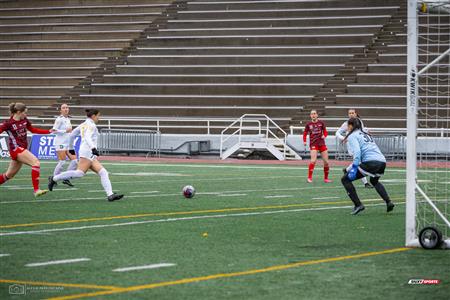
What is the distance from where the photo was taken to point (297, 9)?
46250 millimetres

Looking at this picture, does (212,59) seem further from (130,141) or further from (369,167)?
(369,167)

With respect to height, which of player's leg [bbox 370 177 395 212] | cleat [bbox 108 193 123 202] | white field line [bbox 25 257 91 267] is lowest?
white field line [bbox 25 257 91 267]

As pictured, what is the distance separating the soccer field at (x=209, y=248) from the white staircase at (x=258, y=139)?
1700cm

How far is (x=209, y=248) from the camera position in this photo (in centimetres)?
1116

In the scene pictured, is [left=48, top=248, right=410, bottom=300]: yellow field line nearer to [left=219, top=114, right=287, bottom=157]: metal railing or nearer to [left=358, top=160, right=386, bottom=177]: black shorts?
[left=358, top=160, right=386, bottom=177]: black shorts

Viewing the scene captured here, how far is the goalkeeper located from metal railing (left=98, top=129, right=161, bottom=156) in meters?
24.0

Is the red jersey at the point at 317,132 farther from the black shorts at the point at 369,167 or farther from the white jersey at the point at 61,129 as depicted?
the black shorts at the point at 369,167

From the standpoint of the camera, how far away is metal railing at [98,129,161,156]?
130 feet

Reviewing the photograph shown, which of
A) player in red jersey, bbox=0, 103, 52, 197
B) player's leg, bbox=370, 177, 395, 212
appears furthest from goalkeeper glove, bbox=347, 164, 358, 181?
player in red jersey, bbox=0, 103, 52, 197

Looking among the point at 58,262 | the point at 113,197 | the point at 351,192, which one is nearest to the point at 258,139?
the point at 113,197

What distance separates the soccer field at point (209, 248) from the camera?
28.2 feet

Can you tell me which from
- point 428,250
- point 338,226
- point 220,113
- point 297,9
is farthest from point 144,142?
point 428,250

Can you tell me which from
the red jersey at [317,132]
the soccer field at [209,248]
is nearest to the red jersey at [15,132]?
the soccer field at [209,248]

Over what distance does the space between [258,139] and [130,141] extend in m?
5.07
